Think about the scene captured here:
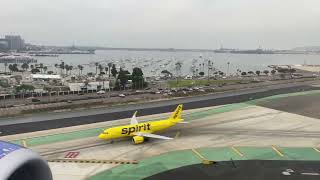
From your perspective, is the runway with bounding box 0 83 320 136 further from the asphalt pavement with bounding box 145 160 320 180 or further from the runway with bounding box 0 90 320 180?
the asphalt pavement with bounding box 145 160 320 180

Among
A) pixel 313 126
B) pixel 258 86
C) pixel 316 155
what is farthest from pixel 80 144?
pixel 258 86

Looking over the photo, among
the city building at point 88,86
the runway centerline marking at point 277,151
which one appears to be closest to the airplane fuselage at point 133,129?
the runway centerline marking at point 277,151

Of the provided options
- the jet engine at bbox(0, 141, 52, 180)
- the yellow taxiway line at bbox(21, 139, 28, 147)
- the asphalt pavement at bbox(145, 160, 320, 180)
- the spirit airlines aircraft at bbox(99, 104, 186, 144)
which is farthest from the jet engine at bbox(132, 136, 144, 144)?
the jet engine at bbox(0, 141, 52, 180)

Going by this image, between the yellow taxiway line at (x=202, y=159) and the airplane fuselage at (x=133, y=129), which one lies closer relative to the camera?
the yellow taxiway line at (x=202, y=159)

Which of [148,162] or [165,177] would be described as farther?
[148,162]

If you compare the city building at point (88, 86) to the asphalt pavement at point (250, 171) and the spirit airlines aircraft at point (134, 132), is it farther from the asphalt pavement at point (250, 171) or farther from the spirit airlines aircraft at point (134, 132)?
the asphalt pavement at point (250, 171)

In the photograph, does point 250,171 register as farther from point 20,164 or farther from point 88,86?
point 88,86

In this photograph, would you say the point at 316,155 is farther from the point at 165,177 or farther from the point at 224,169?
the point at 165,177

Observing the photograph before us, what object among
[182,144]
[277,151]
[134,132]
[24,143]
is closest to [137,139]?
[134,132]
